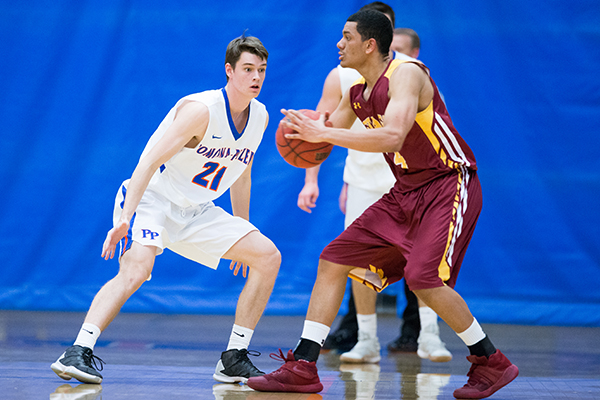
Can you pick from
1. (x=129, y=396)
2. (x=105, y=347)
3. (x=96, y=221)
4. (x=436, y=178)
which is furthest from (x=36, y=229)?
(x=436, y=178)

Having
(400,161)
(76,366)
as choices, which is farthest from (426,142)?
(76,366)

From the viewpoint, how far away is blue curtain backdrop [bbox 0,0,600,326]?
16.9 feet

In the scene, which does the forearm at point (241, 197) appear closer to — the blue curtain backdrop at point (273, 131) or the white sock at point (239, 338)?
the white sock at point (239, 338)

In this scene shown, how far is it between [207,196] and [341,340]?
144 centimetres

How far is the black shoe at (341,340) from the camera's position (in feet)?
13.1

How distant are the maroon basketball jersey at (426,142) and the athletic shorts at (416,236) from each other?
0.14 ft

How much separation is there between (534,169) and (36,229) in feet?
12.6

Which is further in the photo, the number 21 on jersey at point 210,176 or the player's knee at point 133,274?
the number 21 on jersey at point 210,176

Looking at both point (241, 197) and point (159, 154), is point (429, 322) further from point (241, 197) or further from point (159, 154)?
point (159, 154)

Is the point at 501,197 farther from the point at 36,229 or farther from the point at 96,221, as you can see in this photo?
the point at 36,229

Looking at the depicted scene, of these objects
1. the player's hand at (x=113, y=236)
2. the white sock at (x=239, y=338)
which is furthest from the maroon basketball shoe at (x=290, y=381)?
the player's hand at (x=113, y=236)

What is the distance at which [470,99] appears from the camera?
5219mm

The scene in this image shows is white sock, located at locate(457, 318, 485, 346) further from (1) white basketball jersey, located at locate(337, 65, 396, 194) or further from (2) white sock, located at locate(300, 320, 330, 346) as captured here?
(1) white basketball jersey, located at locate(337, 65, 396, 194)

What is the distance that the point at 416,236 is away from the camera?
2.71 metres
